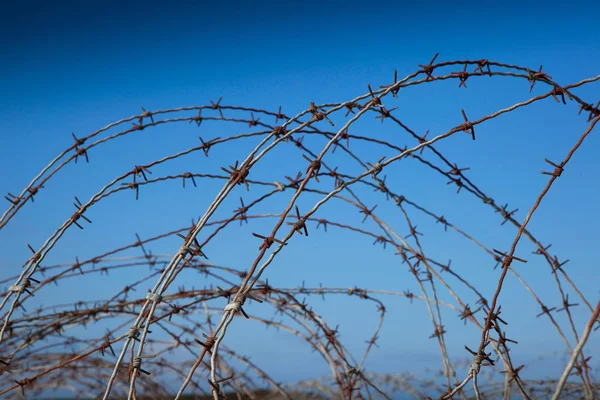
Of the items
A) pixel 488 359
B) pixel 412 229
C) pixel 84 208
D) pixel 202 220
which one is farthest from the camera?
pixel 412 229

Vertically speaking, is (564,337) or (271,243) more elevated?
(564,337)

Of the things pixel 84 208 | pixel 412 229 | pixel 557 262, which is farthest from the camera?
pixel 412 229

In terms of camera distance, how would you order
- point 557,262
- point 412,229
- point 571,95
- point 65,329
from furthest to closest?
point 65,329 → point 412,229 → point 557,262 → point 571,95

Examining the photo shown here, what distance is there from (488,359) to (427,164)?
200cm

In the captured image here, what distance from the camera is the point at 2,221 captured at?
497 cm

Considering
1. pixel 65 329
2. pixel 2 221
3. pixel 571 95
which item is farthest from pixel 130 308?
pixel 571 95

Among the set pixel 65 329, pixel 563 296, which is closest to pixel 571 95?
pixel 563 296

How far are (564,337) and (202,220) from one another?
117 inches

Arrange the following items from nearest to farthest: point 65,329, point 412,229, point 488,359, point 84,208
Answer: point 488,359, point 84,208, point 412,229, point 65,329

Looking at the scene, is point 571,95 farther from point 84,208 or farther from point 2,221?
point 2,221

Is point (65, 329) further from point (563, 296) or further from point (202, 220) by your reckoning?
point (563, 296)

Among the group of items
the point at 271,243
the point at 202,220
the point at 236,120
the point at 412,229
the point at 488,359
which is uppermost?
the point at 236,120

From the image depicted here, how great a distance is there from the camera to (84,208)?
4.41 m

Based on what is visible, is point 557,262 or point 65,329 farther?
point 65,329
